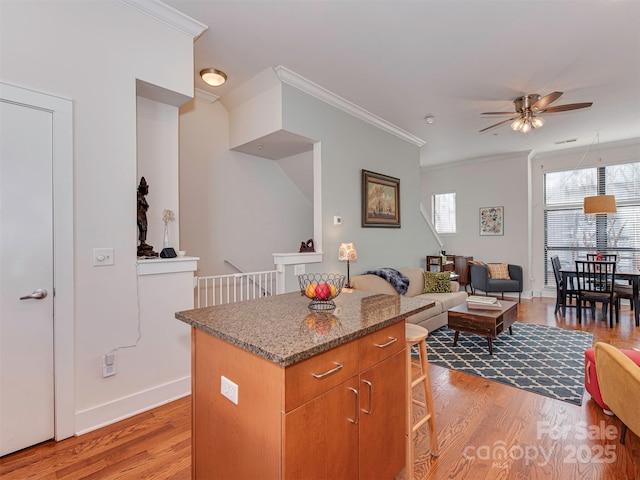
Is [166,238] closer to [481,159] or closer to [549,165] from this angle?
[481,159]

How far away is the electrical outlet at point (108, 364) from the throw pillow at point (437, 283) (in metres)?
4.07

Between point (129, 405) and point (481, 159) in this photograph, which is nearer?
point (129, 405)

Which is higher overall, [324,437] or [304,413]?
[304,413]

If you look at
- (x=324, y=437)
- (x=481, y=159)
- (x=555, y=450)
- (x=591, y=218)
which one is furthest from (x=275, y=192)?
(x=591, y=218)

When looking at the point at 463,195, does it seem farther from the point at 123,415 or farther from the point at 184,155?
the point at 123,415

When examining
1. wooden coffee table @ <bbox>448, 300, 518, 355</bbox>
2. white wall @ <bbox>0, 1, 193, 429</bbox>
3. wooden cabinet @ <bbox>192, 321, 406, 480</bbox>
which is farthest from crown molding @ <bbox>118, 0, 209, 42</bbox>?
wooden coffee table @ <bbox>448, 300, 518, 355</bbox>

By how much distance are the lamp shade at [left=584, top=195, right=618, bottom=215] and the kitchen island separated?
17.6ft

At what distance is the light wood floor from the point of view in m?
1.77

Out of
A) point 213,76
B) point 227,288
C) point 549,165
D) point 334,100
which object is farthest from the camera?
point 549,165

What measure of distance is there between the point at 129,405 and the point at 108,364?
356 millimetres

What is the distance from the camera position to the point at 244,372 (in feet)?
4.01

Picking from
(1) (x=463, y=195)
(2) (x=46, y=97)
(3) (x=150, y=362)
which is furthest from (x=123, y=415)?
(1) (x=463, y=195)

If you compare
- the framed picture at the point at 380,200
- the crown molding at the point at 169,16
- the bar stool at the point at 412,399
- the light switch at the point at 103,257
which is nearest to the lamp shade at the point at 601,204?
the framed picture at the point at 380,200

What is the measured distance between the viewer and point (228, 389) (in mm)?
1292
